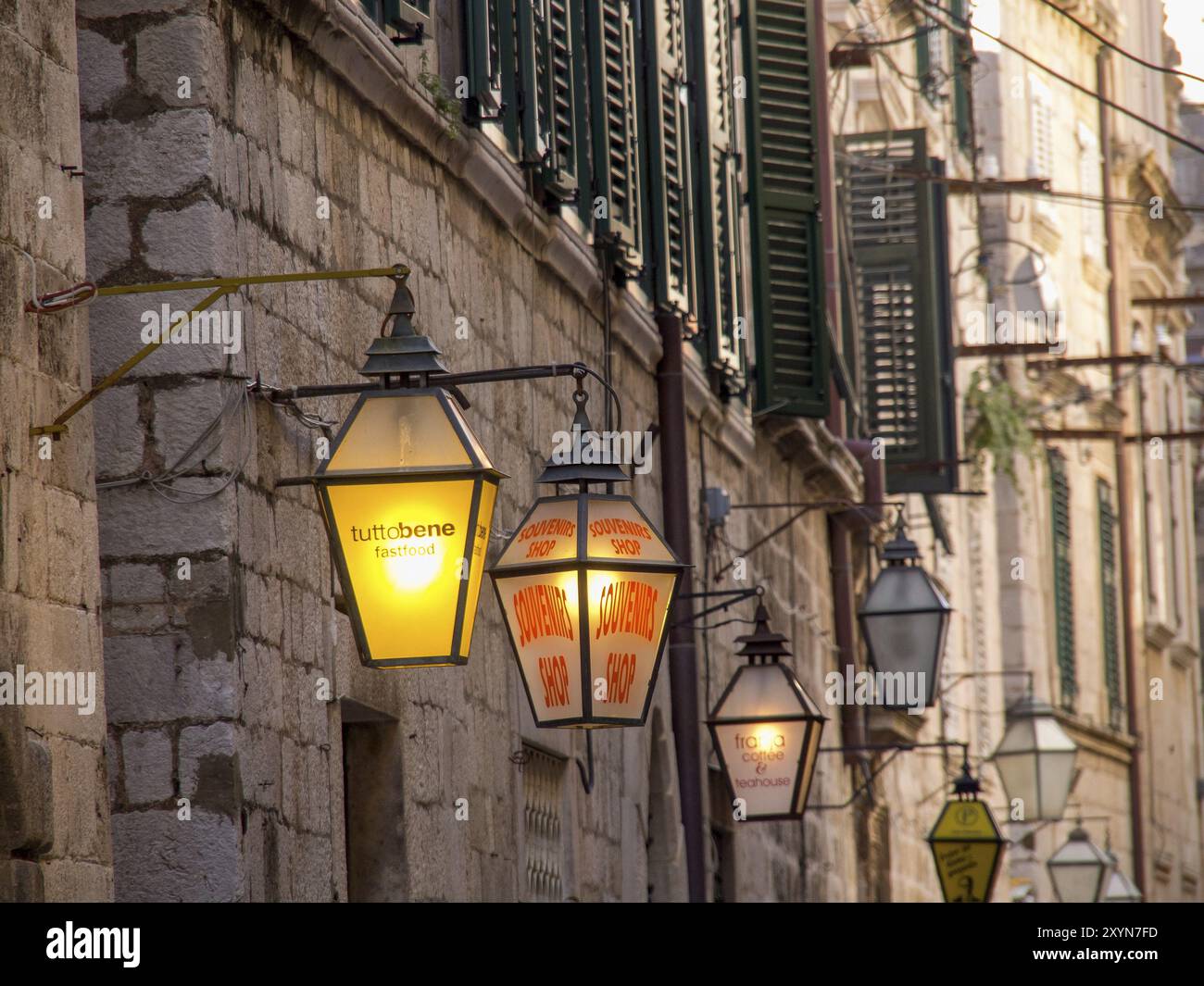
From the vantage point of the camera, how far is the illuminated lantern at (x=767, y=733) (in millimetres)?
10461

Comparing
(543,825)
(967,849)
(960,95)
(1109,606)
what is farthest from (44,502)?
(1109,606)

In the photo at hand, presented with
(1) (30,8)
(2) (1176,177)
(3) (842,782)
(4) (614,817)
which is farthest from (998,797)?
(1) (30,8)

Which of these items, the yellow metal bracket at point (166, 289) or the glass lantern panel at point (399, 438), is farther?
the glass lantern panel at point (399, 438)

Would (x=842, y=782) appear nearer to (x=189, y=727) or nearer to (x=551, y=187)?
(x=551, y=187)

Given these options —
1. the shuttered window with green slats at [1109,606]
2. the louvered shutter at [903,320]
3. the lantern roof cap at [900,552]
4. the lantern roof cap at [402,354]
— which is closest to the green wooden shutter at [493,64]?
the lantern roof cap at [402,354]

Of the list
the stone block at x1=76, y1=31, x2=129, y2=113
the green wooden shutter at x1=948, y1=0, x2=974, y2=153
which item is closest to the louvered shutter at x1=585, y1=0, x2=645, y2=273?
the stone block at x1=76, y1=31, x2=129, y2=113

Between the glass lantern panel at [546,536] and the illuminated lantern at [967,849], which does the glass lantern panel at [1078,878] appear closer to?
the illuminated lantern at [967,849]

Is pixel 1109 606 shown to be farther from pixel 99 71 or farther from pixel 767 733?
pixel 99 71

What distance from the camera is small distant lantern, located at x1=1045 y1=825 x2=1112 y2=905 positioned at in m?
20.4

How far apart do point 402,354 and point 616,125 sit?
4.92 metres

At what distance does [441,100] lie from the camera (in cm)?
847
